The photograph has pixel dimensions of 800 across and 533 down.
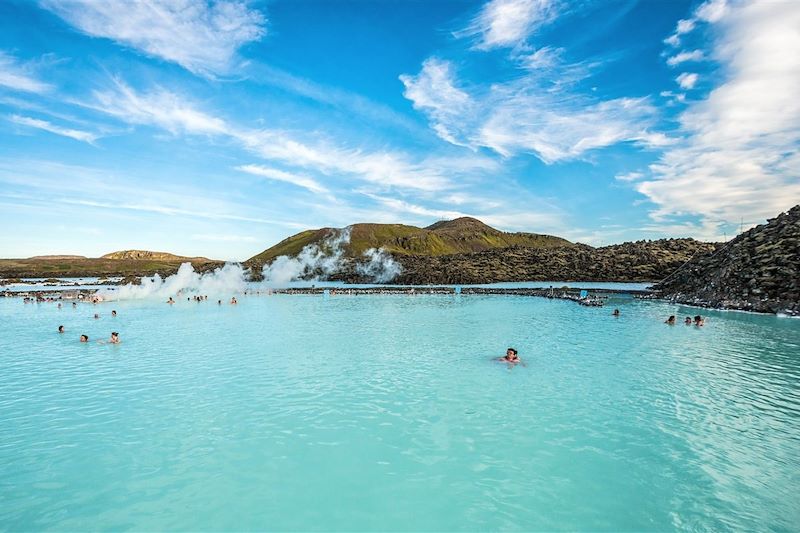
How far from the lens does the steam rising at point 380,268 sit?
4164 inches

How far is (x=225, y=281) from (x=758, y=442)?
101 meters

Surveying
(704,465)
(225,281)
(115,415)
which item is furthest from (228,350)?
(225,281)

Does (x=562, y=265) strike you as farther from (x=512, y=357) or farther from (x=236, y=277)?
(x=512, y=357)

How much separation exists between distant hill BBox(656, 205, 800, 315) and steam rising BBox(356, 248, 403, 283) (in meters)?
63.0

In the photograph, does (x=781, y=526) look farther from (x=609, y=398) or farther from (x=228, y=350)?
(x=228, y=350)

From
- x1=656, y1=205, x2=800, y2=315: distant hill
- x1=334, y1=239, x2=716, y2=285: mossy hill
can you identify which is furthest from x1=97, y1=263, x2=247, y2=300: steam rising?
x1=656, y1=205, x2=800, y2=315: distant hill

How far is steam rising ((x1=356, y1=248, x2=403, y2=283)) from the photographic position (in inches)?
4164

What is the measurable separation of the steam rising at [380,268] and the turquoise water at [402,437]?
260 ft

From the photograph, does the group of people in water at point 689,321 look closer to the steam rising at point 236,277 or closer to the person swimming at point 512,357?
the person swimming at point 512,357

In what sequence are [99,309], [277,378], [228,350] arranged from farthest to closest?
[99,309] → [228,350] → [277,378]

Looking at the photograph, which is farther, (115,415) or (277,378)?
(277,378)

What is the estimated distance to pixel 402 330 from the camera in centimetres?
3259

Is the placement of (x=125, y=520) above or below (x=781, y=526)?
below

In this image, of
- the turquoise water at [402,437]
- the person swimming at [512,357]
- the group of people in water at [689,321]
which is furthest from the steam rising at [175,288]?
the group of people in water at [689,321]
